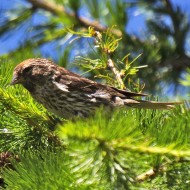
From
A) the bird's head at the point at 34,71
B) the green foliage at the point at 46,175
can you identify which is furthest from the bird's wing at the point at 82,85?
the green foliage at the point at 46,175

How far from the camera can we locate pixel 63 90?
311 centimetres

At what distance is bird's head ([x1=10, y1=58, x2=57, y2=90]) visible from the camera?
122 inches

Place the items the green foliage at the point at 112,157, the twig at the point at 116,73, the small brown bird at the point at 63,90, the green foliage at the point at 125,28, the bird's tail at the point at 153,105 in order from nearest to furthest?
the green foliage at the point at 112,157
the bird's tail at the point at 153,105
the twig at the point at 116,73
the small brown bird at the point at 63,90
the green foliage at the point at 125,28

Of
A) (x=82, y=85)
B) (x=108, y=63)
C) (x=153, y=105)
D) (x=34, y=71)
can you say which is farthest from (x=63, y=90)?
(x=153, y=105)

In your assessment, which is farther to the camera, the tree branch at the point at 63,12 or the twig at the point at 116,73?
the tree branch at the point at 63,12

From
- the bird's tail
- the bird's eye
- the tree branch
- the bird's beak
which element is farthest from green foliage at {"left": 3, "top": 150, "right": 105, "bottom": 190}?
the tree branch

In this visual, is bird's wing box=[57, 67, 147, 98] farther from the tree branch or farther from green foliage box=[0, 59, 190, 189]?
green foliage box=[0, 59, 190, 189]

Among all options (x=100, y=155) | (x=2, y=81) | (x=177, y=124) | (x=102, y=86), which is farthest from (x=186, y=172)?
(x=102, y=86)

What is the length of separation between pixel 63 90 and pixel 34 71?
26 cm

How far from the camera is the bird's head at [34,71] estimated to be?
3.11 m

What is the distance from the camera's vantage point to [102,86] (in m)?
3.10

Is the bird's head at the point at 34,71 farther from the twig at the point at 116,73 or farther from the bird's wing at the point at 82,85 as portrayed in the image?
the twig at the point at 116,73

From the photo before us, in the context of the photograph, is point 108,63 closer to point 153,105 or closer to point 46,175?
point 153,105

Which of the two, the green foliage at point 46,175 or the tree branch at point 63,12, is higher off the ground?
the green foliage at point 46,175
